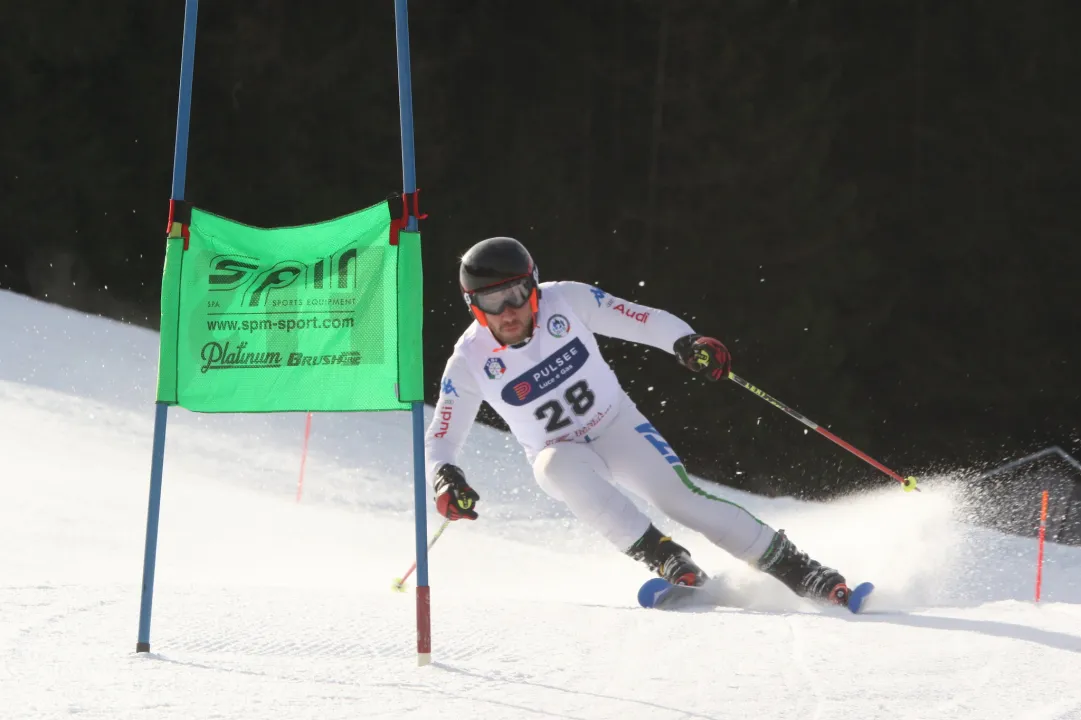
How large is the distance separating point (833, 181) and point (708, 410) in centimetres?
352

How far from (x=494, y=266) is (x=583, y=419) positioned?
724 mm

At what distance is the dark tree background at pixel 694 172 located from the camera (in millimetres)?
12219

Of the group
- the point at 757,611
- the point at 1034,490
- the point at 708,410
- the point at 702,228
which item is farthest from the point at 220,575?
the point at 702,228

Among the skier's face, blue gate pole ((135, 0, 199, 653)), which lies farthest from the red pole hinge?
the skier's face

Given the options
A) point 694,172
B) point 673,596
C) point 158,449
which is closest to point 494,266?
point 673,596

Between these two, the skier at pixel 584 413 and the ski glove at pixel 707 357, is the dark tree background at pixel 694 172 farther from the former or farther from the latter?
the ski glove at pixel 707 357

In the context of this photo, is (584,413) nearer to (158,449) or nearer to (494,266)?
(494,266)

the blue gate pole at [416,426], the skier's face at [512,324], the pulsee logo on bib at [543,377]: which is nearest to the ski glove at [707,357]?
the pulsee logo on bib at [543,377]

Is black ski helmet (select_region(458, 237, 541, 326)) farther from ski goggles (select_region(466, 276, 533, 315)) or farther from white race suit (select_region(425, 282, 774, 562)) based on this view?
white race suit (select_region(425, 282, 774, 562))

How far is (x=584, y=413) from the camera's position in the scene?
15.4 feet

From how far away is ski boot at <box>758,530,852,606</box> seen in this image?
14.2 ft

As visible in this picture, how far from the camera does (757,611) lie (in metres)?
4.20

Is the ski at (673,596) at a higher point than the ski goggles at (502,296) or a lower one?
lower

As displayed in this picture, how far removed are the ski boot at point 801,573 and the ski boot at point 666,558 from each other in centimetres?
25
